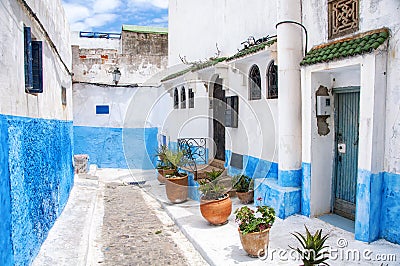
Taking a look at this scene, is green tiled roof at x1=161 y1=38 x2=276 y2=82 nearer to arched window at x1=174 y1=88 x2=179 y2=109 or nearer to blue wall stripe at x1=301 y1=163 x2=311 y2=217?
arched window at x1=174 y1=88 x2=179 y2=109

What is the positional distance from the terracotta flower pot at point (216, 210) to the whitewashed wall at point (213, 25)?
13.2 ft

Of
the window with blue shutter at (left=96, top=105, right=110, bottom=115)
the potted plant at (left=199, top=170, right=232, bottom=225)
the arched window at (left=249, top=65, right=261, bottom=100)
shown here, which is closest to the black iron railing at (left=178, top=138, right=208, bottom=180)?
the arched window at (left=249, top=65, right=261, bottom=100)

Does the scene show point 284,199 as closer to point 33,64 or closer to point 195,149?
point 33,64

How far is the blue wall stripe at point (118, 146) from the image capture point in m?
15.7

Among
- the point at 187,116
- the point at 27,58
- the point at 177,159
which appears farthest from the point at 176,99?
the point at 27,58

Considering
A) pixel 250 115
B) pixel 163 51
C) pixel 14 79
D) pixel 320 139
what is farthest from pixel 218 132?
pixel 163 51

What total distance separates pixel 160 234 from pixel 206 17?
783cm

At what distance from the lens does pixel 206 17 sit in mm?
11641

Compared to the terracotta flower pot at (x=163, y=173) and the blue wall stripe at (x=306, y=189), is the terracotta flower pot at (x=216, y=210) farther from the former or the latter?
the terracotta flower pot at (x=163, y=173)

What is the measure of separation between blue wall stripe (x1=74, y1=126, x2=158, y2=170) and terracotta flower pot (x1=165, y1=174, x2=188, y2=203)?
21.0ft

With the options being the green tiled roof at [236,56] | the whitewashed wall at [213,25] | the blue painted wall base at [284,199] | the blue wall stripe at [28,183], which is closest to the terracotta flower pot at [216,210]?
the blue painted wall base at [284,199]

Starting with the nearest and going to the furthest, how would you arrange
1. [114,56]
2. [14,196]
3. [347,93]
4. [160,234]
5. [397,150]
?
1. [14,196]
2. [397,150]
3. [347,93]
4. [160,234]
5. [114,56]

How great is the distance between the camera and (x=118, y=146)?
1633cm

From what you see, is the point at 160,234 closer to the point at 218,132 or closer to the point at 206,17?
the point at 218,132
